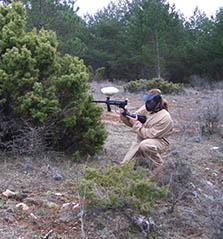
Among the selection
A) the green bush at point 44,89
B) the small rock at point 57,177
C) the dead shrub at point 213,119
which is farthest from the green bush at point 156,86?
the small rock at point 57,177

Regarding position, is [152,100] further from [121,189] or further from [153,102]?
[121,189]

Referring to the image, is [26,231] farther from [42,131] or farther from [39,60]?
[39,60]

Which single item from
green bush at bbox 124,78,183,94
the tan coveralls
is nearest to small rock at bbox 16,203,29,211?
the tan coveralls

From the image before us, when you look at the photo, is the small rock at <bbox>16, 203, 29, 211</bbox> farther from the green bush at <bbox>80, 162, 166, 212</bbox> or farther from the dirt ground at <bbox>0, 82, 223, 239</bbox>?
the green bush at <bbox>80, 162, 166, 212</bbox>

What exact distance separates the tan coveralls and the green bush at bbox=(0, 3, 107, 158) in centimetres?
84

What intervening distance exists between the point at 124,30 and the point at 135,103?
1943cm

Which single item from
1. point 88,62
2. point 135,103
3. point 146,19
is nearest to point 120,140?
point 135,103

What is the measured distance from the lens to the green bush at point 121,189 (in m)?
3.22

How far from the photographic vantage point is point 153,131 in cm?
510

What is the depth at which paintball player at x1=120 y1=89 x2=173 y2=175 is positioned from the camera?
5051 mm

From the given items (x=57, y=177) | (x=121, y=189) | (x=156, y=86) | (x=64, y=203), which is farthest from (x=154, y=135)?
(x=156, y=86)

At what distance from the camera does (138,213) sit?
10.8ft

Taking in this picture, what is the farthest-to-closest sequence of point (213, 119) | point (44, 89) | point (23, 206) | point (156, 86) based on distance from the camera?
point (156, 86), point (213, 119), point (44, 89), point (23, 206)

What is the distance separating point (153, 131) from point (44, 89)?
1.68m
